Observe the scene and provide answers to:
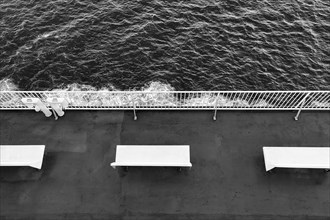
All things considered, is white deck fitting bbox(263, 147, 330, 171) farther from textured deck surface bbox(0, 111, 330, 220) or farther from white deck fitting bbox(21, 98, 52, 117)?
white deck fitting bbox(21, 98, 52, 117)

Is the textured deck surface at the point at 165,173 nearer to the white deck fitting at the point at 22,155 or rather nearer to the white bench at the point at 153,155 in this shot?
the white deck fitting at the point at 22,155

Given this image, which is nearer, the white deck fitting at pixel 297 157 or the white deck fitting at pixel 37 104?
the white deck fitting at pixel 297 157

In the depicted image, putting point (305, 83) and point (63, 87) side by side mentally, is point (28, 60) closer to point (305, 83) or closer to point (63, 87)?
point (63, 87)

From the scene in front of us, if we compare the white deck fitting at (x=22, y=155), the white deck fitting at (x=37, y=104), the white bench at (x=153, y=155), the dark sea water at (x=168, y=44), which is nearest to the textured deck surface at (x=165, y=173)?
the white deck fitting at (x=37, y=104)

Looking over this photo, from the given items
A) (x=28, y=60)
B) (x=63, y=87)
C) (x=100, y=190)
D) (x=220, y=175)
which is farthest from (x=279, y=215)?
(x=28, y=60)

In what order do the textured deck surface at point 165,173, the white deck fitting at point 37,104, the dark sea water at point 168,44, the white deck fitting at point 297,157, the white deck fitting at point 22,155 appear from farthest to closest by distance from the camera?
the dark sea water at point 168,44
the white deck fitting at point 37,104
the white deck fitting at point 22,155
the white deck fitting at point 297,157
the textured deck surface at point 165,173

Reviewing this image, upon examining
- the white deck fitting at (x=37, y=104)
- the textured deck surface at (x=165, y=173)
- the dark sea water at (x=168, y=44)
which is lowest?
the textured deck surface at (x=165, y=173)
